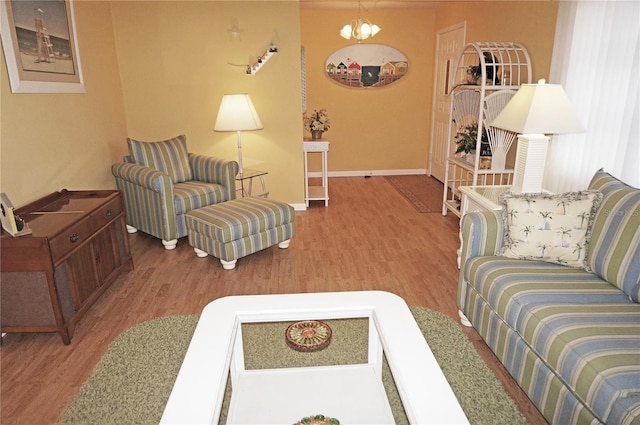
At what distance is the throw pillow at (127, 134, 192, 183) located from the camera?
3.83 meters

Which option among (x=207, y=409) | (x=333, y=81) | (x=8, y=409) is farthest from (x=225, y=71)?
(x=207, y=409)

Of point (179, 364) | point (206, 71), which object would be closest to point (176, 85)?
point (206, 71)

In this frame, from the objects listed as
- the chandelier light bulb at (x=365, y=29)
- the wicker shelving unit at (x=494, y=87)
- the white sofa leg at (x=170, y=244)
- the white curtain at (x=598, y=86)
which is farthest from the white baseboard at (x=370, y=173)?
the white curtain at (x=598, y=86)

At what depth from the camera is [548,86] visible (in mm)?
2568

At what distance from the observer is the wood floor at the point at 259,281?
207cm

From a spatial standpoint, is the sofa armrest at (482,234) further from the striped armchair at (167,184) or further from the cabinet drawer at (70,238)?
the striped armchair at (167,184)

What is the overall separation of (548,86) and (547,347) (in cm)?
163

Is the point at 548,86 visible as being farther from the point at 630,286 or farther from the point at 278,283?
the point at 278,283

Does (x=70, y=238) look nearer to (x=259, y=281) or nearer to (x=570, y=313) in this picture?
(x=259, y=281)

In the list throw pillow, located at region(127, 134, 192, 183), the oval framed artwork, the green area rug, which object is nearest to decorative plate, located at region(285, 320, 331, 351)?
the green area rug

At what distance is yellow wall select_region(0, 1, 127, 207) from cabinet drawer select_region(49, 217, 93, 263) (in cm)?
52

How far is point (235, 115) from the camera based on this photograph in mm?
4035

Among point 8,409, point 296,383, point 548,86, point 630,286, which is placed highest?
point 548,86

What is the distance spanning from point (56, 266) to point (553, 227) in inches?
100
